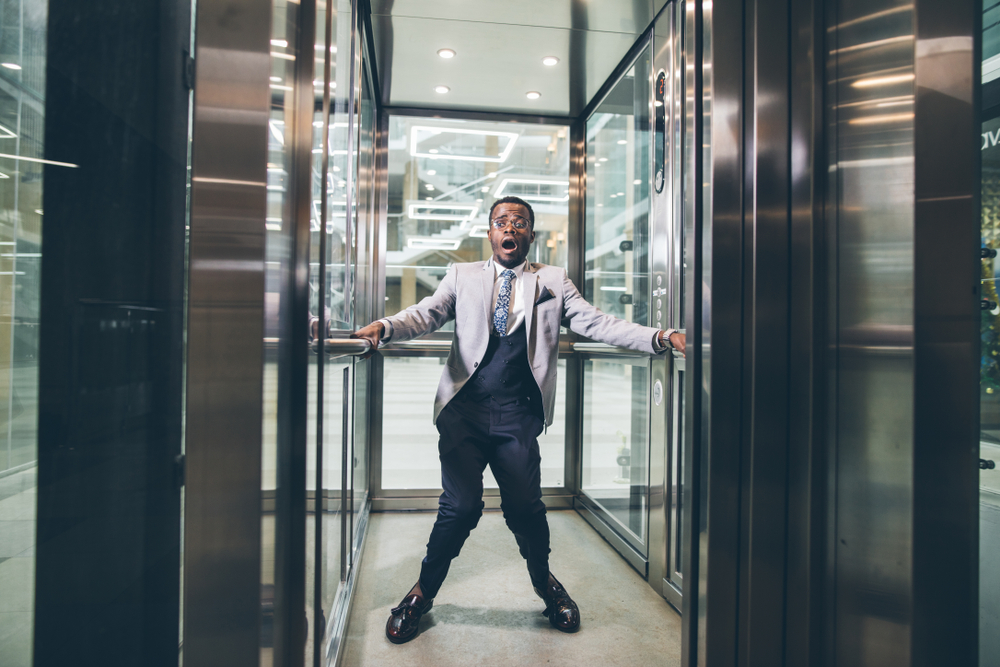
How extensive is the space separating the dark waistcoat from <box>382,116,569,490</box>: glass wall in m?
1.29

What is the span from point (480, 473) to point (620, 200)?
5.37ft

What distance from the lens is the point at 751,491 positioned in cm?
121

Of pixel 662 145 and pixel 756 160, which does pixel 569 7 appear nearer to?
pixel 662 145

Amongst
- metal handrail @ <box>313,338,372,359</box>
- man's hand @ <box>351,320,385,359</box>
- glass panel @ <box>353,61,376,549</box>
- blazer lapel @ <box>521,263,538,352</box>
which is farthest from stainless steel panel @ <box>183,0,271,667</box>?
glass panel @ <box>353,61,376,549</box>

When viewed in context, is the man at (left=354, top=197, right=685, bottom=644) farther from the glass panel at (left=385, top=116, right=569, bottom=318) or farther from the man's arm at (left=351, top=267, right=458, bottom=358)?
the glass panel at (left=385, top=116, right=569, bottom=318)

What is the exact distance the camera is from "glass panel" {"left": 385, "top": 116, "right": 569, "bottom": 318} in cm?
330

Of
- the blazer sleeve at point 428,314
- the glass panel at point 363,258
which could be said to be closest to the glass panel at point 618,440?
the blazer sleeve at point 428,314

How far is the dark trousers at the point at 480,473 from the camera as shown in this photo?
191 cm

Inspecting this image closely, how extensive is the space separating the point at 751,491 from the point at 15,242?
1602 millimetres

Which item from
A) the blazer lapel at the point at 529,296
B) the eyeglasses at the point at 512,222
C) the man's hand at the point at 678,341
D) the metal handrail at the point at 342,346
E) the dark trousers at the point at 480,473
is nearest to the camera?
the metal handrail at the point at 342,346

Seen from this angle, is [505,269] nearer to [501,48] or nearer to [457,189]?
[501,48]

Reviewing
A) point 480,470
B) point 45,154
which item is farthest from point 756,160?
point 45,154

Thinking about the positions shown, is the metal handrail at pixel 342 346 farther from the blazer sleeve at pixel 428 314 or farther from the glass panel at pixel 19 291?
the glass panel at pixel 19 291

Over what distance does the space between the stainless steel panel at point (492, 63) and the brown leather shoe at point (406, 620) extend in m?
2.32
